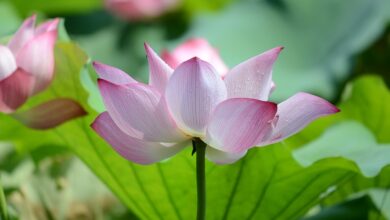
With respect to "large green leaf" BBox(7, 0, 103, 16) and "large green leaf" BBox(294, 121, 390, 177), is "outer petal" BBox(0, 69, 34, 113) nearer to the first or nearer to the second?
"large green leaf" BBox(294, 121, 390, 177)

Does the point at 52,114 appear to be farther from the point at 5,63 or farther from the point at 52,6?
the point at 52,6

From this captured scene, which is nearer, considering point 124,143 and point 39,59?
point 124,143

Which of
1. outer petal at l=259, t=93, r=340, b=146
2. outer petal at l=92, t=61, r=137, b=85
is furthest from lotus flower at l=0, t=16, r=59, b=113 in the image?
Result: outer petal at l=259, t=93, r=340, b=146

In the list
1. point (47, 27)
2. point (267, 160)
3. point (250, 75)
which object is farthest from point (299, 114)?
point (47, 27)

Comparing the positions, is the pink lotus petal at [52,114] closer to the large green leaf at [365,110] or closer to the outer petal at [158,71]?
the outer petal at [158,71]

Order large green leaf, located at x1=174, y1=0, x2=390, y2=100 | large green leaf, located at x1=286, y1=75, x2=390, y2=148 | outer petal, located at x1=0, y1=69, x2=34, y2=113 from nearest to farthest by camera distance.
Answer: outer petal, located at x1=0, y1=69, x2=34, y2=113 → large green leaf, located at x1=286, y1=75, x2=390, y2=148 → large green leaf, located at x1=174, y1=0, x2=390, y2=100

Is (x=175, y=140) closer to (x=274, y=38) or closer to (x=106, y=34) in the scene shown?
(x=274, y=38)

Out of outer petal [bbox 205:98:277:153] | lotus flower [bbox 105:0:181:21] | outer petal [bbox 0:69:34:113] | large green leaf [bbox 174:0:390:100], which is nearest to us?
outer petal [bbox 205:98:277:153]
